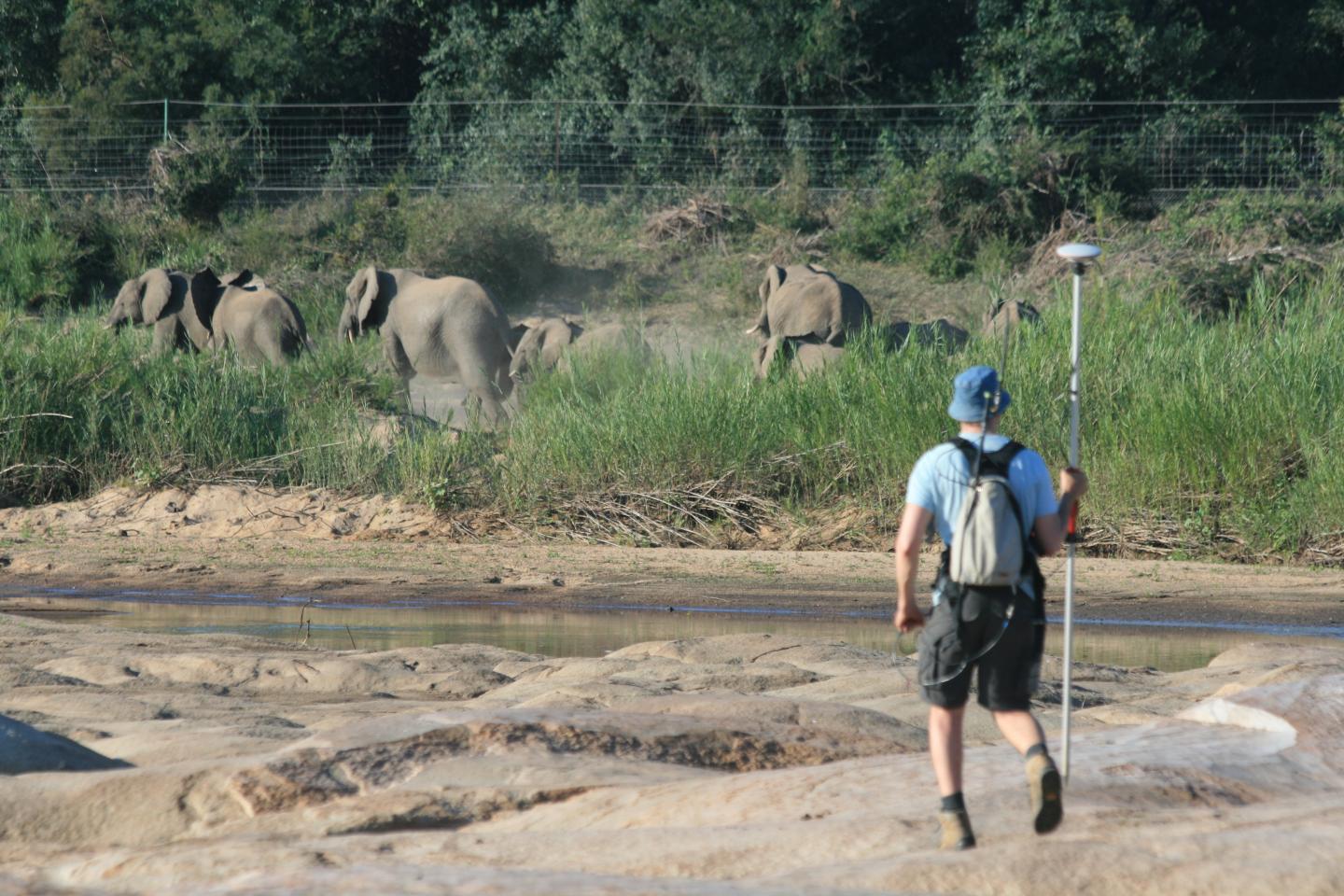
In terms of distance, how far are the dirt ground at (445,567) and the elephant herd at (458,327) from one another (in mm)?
3108

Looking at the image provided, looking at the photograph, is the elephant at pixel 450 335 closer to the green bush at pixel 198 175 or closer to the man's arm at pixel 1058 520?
the green bush at pixel 198 175

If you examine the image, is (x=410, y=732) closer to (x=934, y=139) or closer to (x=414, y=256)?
(x=414, y=256)

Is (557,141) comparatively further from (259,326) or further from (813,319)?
(813,319)

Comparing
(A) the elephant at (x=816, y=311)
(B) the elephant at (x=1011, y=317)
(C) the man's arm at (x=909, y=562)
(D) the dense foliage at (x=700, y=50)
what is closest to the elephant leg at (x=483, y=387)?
(A) the elephant at (x=816, y=311)

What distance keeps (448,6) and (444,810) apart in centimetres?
2960

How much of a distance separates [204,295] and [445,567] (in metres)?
8.99

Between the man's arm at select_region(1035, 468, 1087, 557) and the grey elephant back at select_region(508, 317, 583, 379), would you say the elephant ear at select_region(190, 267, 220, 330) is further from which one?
the man's arm at select_region(1035, 468, 1087, 557)

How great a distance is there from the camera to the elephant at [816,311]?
1717 cm

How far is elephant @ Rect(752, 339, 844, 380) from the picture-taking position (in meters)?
15.6

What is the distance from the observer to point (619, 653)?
792 centimetres

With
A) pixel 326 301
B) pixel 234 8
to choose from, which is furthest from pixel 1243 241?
pixel 234 8

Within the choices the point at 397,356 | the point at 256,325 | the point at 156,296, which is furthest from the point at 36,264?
the point at 397,356

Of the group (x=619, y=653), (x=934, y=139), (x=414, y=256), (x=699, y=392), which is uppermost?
(x=934, y=139)

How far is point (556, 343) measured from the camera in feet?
57.5
